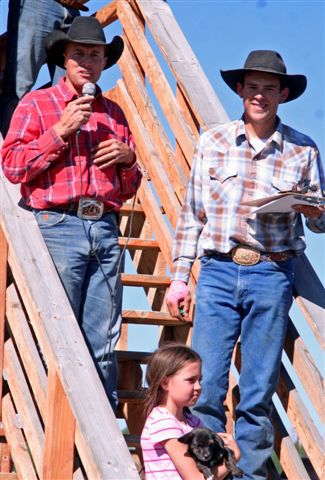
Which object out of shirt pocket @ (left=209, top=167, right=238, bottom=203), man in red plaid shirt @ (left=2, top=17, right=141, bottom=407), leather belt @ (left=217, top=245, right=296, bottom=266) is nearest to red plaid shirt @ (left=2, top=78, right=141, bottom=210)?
man in red plaid shirt @ (left=2, top=17, right=141, bottom=407)

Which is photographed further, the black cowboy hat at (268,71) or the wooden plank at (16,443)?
the wooden plank at (16,443)

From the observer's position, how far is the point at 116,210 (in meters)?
5.45

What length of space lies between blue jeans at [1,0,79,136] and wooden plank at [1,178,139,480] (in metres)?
1.49

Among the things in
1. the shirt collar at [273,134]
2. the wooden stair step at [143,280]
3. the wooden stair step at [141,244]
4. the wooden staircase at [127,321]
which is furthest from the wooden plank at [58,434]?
the wooden stair step at [141,244]

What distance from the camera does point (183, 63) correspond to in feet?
22.4

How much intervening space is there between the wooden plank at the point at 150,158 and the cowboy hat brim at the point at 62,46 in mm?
1213

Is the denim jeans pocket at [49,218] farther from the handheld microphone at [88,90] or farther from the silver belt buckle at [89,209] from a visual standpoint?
the handheld microphone at [88,90]

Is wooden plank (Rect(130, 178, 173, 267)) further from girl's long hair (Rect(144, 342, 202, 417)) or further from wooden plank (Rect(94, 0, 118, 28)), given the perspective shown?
girl's long hair (Rect(144, 342, 202, 417))

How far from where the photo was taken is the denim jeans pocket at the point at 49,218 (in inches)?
207

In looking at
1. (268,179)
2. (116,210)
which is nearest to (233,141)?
(268,179)

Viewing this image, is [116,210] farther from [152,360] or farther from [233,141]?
[152,360]

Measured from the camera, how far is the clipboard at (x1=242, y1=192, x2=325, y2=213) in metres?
4.86

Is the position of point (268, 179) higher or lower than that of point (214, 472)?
higher

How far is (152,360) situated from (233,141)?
1.16 meters
